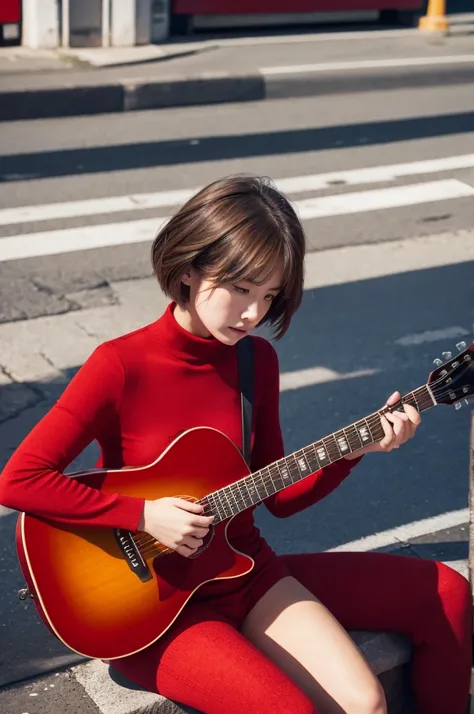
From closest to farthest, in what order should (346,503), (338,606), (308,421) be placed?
(338,606) → (346,503) → (308,421)

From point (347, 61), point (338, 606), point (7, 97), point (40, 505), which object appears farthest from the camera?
point (347, 61)

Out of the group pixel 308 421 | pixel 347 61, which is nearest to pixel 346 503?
pixel 308 421

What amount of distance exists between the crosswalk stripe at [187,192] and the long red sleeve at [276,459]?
16.4 feet

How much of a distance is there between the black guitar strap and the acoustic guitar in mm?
70

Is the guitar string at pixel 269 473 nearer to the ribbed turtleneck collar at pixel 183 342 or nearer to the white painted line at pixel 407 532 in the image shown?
the ribbed turtleneck collar at pixel 183 342

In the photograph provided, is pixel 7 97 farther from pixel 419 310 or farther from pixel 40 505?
pixel 40 505

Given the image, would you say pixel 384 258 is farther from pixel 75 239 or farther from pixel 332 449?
pixel 332 449

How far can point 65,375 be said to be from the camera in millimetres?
5766

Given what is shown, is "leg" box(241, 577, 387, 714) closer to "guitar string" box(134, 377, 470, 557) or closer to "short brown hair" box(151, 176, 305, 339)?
"guitar string" box(134, 377, 470, 557)

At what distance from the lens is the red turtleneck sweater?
294 centimetres

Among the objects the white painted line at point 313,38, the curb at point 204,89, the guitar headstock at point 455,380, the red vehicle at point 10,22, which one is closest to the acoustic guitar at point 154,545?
the guitar headstock at point 455,380

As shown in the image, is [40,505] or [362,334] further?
[362,334]

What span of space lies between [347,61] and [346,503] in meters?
9.32

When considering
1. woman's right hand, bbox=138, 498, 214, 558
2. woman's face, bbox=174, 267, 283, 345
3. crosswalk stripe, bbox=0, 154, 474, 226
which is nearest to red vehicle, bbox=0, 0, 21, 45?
crosswalk stripe, bbox=0, 154, 474, 226
